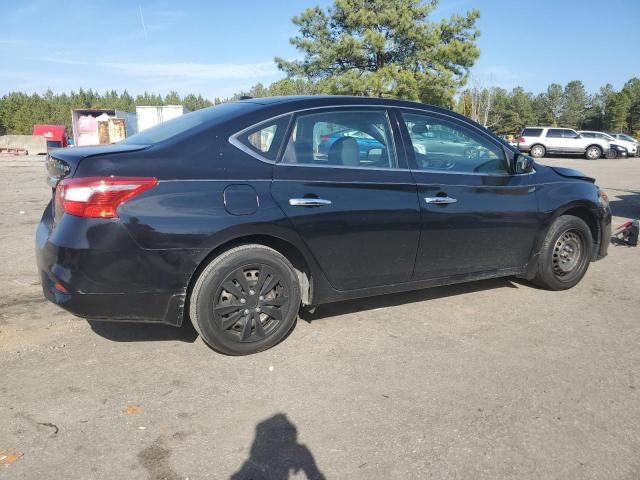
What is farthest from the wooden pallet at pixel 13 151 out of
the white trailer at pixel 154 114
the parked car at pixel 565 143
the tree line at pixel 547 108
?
the tree line at pixel 547 108

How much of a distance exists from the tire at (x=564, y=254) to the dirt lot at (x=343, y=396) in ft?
1.18

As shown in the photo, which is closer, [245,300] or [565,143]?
[245,300]

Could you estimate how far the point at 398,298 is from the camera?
4.66m

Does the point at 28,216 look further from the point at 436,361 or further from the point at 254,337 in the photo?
the point at 436,361

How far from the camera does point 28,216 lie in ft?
28.2

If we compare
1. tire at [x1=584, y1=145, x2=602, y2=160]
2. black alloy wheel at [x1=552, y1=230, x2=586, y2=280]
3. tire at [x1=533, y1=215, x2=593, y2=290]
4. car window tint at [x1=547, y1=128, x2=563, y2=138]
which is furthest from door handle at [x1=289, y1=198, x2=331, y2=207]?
tire at [x1=584, y1=145, x2=602, y2=160]

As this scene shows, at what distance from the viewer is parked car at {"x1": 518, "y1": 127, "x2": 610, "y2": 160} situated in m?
30.6

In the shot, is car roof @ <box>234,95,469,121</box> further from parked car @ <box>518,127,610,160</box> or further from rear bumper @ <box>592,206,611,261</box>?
parked car @ <box>518,127,610,160</box>

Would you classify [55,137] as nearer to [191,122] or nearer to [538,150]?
[538,150]

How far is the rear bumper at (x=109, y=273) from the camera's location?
2.99 metres

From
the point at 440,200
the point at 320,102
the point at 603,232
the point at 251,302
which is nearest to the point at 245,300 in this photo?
the point at 251,302

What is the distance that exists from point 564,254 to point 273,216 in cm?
296

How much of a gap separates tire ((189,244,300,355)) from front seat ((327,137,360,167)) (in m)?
0.78

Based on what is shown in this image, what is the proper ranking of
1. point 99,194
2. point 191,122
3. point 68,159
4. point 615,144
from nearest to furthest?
point 99,194
point 68,159
point 191,122
point 615,144
